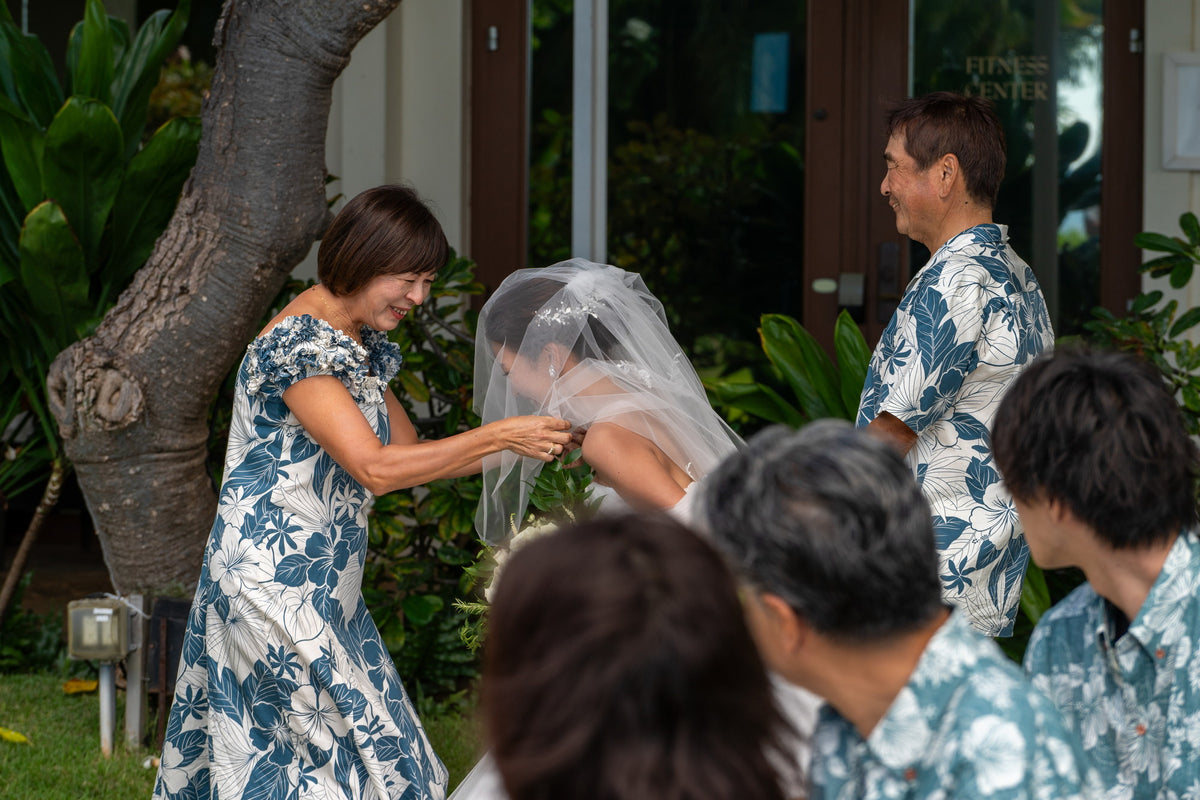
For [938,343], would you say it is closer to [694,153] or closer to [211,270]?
[211,270]

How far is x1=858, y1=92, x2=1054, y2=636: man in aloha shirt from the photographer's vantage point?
8.07 feet

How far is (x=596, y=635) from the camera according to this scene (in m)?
1.02

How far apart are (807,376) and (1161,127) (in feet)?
6.58

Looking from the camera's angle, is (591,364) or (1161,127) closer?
(591,364)

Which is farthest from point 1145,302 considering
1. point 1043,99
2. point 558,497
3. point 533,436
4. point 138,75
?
point 138,75

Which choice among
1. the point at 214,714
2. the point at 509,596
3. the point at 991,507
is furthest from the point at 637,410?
the point at 509,596

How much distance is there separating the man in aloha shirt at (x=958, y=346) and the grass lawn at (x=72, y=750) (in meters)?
1.53

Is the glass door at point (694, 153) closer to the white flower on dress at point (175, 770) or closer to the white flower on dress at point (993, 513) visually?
the white flower on dress at point (993, 513)

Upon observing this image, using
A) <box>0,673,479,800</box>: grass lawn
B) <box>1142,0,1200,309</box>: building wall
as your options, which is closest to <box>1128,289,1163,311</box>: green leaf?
<box>1142,0,1200,309</box>: building wall

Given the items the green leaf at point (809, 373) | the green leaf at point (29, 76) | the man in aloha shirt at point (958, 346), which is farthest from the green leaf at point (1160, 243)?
the green leaf at point (29, 76)

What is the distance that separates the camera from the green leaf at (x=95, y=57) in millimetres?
4168

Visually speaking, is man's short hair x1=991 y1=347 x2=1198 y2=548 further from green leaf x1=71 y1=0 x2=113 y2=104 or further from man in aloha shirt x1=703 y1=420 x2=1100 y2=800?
green leaf x1=71 y1=0 x2=113 y2=104

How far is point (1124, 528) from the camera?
143 centimetres

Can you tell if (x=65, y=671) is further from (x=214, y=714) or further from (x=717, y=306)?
(x=717, y=306)
